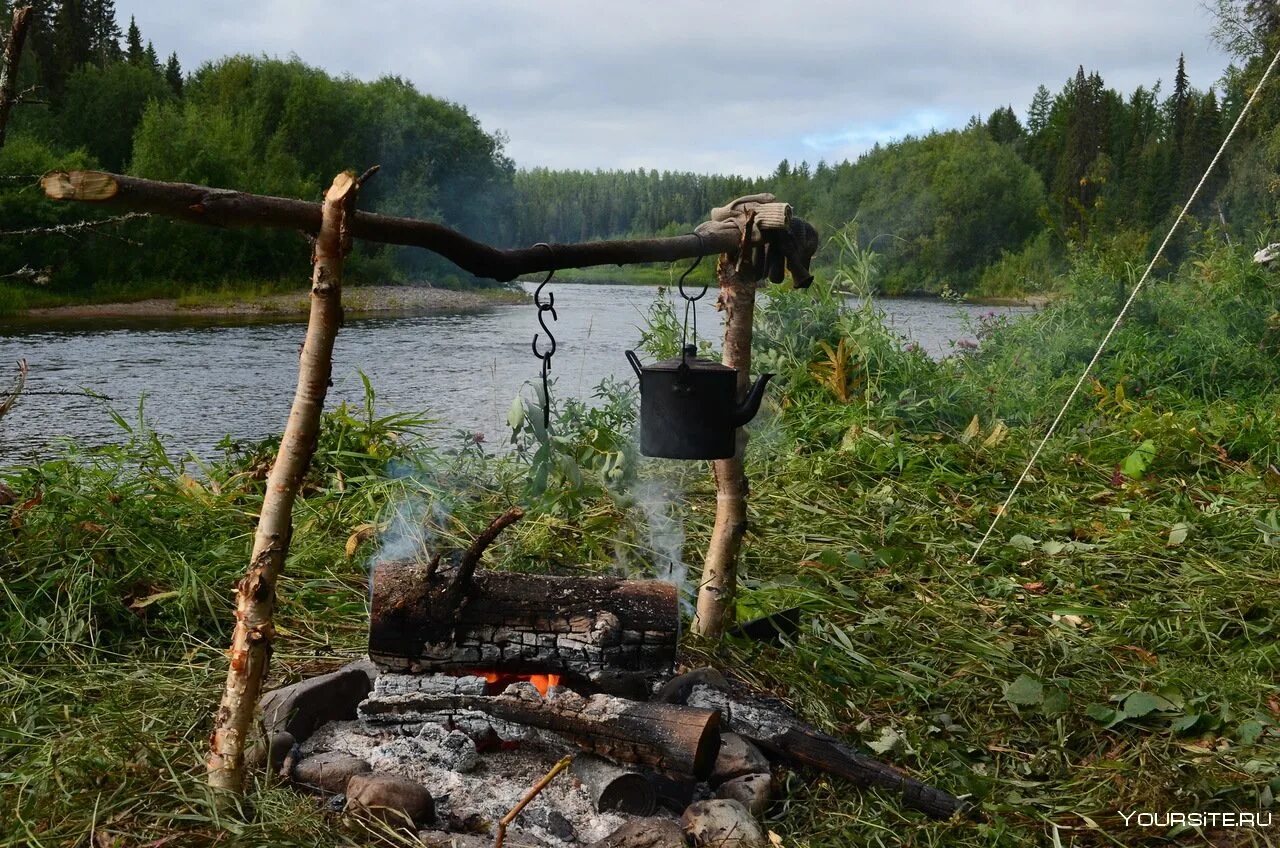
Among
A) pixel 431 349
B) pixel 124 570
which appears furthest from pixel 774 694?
pixel 431 349

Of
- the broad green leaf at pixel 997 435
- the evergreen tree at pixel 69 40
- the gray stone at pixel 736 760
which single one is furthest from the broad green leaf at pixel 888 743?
the evergreen tree at pixel 69 40

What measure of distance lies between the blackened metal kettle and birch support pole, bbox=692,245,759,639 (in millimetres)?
372

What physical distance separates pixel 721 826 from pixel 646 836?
17 centimetres

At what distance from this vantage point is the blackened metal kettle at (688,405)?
2619 mm

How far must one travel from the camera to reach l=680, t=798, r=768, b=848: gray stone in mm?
2074

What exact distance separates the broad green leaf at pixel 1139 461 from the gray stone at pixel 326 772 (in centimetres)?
459

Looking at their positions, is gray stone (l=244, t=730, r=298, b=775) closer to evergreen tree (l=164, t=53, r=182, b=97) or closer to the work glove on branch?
the work glove on branch

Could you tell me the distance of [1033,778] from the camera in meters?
2.68

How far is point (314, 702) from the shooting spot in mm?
2408

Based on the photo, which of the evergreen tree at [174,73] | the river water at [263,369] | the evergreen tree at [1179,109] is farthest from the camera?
the evergreen tree at [174,73]

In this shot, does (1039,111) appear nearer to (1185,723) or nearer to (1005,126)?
(1005,126)

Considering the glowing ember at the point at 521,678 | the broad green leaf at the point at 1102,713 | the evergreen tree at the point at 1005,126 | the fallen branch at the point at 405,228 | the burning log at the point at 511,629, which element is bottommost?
the broad green leaf at the point at 1102,713

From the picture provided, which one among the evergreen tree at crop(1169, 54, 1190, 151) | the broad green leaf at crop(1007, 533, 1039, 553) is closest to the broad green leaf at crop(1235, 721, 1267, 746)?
the broad green leaf at crop(1007, 533, 1039, 553)

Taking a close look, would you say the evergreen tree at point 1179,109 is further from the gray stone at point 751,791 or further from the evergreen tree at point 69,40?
the evergreen tree at point 69,40
